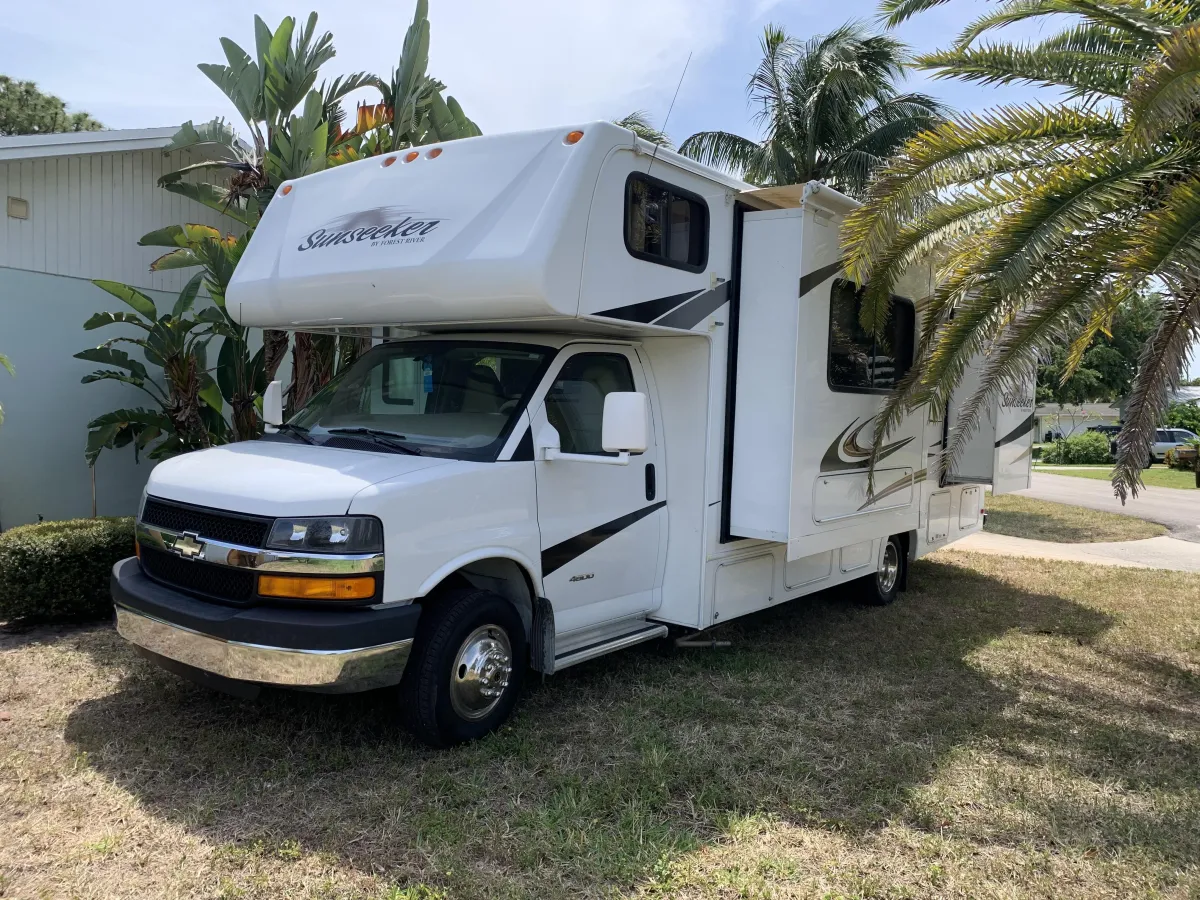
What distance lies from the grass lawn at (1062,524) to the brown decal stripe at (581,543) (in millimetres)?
9862

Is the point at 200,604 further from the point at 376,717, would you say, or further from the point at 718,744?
the point at 718,744

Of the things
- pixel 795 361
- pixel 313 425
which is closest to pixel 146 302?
pixel 313 425

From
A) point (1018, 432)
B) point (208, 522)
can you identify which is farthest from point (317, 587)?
point (1018, 432)

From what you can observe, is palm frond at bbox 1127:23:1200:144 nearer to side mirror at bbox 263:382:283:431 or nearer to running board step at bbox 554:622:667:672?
running board step at bbox 554:622:667:672

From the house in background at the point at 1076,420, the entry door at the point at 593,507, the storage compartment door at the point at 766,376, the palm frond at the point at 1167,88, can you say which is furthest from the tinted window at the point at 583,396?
the house in background at the point at 1076,420

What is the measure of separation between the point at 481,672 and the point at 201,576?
139cm

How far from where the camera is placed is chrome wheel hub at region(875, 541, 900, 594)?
26.2ft

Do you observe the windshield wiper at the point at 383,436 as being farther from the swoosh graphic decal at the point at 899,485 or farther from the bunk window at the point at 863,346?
the swoosh graphic decal at the point at 899,485

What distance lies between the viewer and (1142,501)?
64.7ft

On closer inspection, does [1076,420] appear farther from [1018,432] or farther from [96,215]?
[96,215]

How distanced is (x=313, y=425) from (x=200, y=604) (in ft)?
4.25

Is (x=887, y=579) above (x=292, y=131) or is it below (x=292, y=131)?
below

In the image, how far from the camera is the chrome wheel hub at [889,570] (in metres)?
8.00

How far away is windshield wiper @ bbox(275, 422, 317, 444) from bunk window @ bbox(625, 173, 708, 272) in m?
2.01
